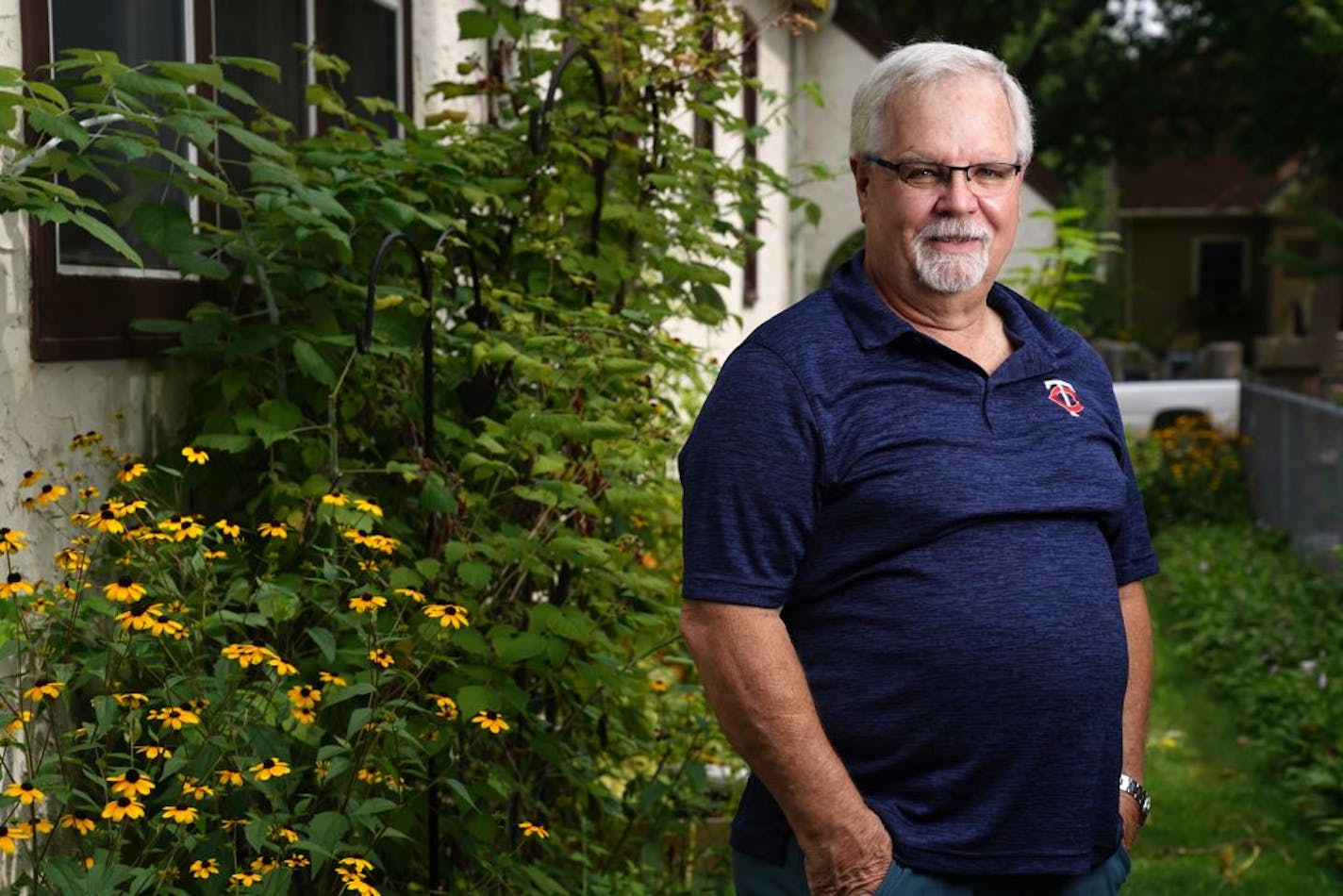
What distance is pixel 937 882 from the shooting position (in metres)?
2.57

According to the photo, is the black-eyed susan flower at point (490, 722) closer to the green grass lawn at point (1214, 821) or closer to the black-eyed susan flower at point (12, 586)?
the black-eyed susan flower at point (12, 586)

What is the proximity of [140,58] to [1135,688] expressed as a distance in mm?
2612

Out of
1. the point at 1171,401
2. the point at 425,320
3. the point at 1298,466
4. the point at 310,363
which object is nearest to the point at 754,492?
the point at 310,363

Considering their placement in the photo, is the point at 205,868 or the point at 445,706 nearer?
the point at 205,868

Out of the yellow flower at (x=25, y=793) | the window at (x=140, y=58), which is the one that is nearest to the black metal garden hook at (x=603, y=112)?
the window at (x=140, y=58)

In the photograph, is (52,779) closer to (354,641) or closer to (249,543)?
(354,641)

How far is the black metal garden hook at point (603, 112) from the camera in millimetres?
4527

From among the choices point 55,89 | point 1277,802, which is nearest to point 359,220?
point 55,89

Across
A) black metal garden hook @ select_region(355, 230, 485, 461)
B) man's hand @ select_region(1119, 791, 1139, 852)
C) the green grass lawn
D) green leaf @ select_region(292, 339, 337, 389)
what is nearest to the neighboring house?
the green grass lawn

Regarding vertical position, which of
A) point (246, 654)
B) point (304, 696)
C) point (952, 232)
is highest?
point (952, 232)

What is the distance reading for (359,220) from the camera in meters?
4.10

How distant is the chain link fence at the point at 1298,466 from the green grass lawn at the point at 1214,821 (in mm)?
1215

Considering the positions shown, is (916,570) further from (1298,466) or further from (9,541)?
(1298,466)

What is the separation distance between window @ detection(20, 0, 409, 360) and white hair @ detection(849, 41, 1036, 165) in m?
1.54
